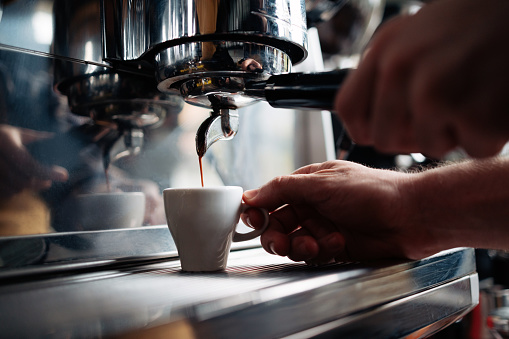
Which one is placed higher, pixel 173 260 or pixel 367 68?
pixel 367 68

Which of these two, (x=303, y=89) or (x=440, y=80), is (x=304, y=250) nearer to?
(x=303, y=89)

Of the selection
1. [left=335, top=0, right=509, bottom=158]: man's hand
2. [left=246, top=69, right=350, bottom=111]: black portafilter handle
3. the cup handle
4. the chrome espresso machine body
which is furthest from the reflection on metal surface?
[left=335, top=0, right=509, bottom=158]: man's hand

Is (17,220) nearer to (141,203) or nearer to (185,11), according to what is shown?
(141,203)

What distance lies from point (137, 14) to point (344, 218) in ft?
1.00

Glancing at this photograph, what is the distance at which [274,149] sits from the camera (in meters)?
0.76

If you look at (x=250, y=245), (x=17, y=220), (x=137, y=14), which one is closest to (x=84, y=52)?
(x=137, y=14)

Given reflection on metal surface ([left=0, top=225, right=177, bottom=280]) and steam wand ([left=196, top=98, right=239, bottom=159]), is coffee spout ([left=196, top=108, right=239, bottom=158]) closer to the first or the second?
steam wand ([left=196, top=98, right=239, bottom=159])

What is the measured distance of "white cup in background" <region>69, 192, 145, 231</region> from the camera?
508mm

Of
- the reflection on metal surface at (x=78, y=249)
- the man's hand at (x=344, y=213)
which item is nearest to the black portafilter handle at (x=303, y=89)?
the man's hand at (x=344, y=213)

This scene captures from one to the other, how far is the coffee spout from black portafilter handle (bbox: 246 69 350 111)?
0.06 m

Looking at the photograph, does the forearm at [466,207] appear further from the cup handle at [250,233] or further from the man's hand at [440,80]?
the man's hand at [440,80]

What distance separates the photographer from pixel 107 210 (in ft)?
1.73

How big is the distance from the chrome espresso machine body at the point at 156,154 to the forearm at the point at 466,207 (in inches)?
1.2

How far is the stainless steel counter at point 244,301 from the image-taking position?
0.83 feet
